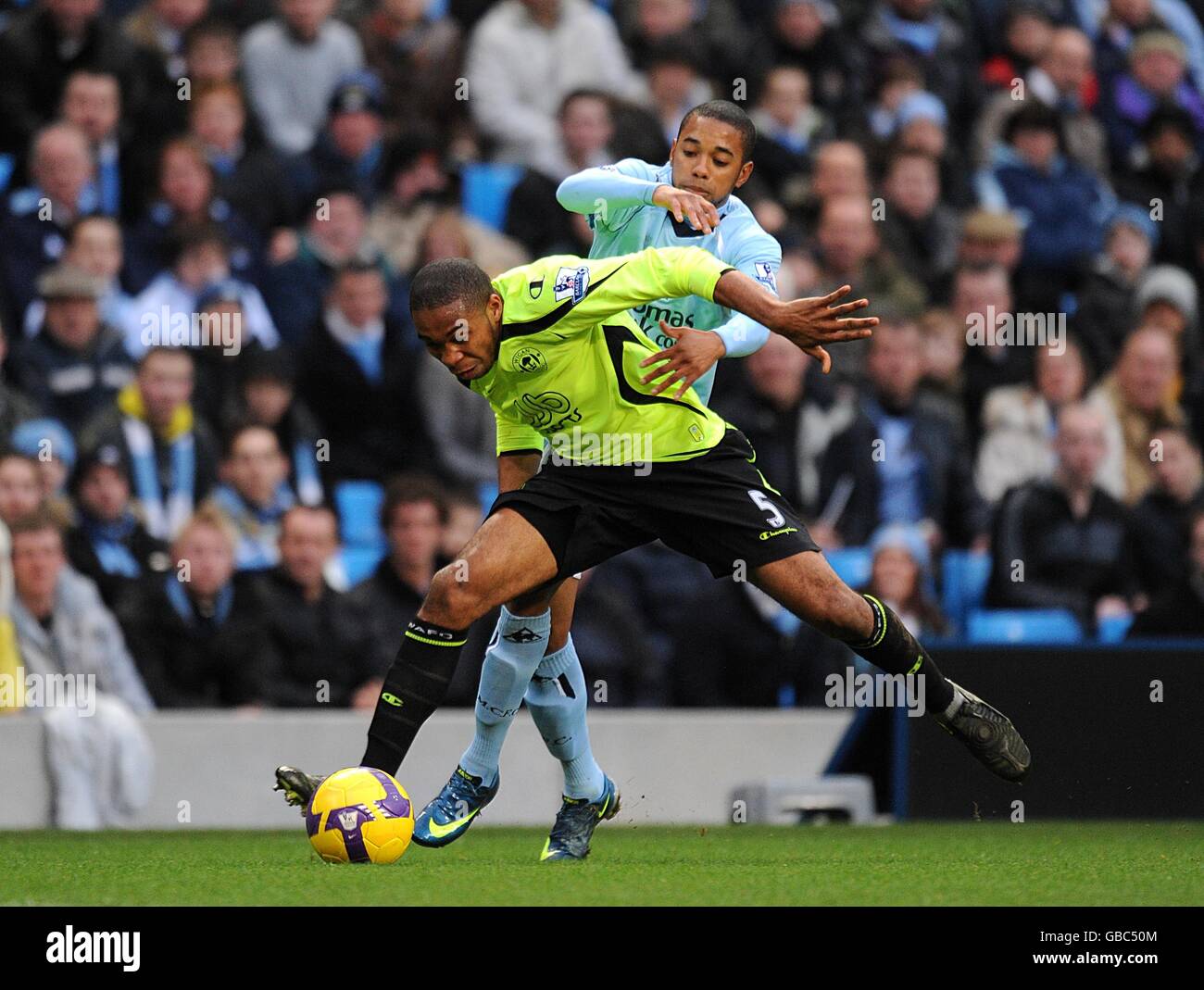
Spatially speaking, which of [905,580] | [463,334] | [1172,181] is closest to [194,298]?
[905,580]

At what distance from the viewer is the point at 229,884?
6.25 meters

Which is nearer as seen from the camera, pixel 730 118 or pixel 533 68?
pixel 730 118

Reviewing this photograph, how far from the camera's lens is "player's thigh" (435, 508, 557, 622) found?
22.2ft

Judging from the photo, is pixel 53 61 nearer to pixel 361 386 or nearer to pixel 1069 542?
pixel 361 386

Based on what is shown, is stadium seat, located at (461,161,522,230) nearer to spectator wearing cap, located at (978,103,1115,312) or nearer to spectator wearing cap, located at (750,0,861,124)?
spectator wearing cap, located at (750,0,861,124)

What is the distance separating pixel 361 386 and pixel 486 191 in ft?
5.54

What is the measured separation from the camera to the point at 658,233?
764 centimetres

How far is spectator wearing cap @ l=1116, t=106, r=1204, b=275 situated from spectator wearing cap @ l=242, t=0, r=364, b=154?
5160mm

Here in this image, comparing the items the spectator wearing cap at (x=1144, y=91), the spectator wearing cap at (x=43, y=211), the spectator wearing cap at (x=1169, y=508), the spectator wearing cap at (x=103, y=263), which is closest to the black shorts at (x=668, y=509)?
the spectator wearing cap at (x=103, y=263)

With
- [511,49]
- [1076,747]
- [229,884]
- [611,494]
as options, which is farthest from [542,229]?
[229,884]

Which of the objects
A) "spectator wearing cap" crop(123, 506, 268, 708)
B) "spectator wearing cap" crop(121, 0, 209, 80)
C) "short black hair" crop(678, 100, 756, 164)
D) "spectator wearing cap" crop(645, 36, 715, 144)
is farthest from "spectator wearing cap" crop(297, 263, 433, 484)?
"short black hair" crop(678, 100, 756, 164)

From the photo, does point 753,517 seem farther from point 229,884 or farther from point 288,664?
point 288,664

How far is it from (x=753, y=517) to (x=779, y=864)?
46.2 inches

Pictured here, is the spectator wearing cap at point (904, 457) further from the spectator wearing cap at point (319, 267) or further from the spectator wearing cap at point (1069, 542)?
the spectator wearing cap at point (319, 267)
